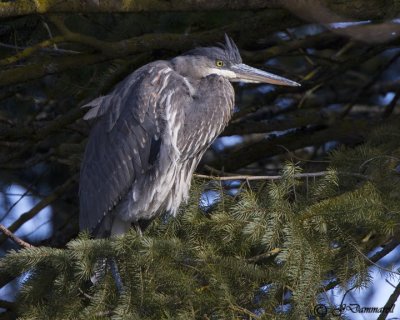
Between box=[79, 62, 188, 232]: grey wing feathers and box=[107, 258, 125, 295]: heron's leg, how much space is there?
49.4 inches

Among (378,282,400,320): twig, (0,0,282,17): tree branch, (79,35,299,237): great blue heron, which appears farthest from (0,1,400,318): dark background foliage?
(378,282,400,320): twig

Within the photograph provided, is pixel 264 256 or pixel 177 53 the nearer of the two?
pixel 264 256

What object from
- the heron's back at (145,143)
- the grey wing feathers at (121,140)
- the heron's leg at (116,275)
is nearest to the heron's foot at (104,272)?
the heron's leg at (116,275)

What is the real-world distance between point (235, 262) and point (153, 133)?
1.49 metres

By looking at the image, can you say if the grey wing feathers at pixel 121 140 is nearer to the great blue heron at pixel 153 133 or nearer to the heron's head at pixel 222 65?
the great blue heron at pixel 153 133

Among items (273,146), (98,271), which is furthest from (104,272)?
(273,146)

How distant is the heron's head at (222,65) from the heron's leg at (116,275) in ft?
5.39

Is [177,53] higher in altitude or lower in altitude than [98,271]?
higher

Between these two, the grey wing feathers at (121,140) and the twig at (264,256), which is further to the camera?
the grey wing feathers at (121,140)

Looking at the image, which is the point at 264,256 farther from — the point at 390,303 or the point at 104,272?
Result: the point at 104,272

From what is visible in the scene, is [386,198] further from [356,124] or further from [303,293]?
[356,124]

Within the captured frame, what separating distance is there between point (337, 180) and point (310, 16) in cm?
88

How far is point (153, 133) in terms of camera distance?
15.3 feet

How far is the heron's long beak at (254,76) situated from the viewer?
4844 millimetres
